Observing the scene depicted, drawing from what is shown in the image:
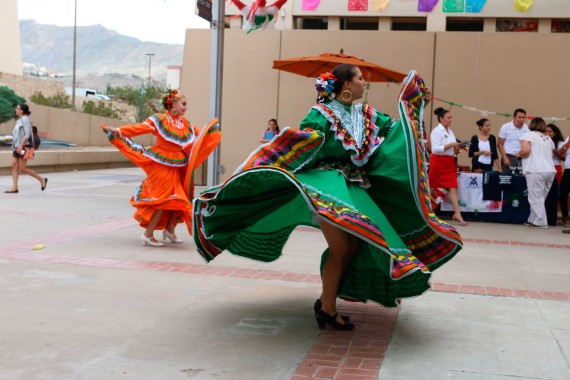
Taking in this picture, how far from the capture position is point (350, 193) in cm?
491

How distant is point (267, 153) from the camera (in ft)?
16.2

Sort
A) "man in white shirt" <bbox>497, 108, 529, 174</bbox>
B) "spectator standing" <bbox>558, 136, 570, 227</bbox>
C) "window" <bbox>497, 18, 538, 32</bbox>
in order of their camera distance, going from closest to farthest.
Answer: "spectator standing" <bbox>558, 136, 570, 227</bbox>
"man in white shirt" <bbox>497, 108, 529, 174</bbox>
"window" <bbox>497, 18, 538, 32</bbox>

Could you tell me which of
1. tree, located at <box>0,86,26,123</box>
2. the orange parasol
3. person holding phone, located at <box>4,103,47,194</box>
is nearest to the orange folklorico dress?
the orange parasol

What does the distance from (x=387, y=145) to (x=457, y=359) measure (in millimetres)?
1437

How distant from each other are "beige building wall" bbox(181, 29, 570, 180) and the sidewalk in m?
6.97

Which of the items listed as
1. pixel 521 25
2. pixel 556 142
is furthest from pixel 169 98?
pixel 521 25

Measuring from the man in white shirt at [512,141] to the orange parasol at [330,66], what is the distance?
6.47ft

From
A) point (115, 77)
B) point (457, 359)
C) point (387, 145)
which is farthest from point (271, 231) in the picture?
point (115, 77)

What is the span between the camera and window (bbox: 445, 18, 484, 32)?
32.4 m

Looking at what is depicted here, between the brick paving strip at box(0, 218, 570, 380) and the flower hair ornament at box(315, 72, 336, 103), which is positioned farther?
the flower hair ornament at box(315, 72, 336, 103)

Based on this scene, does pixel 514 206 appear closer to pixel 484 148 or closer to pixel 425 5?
pixel 484 148

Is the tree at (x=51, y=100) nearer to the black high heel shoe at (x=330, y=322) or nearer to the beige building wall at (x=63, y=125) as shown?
the beige building wall at (x=63, y=125)

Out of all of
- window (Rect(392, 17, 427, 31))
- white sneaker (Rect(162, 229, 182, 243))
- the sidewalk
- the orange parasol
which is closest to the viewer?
the sidewalk

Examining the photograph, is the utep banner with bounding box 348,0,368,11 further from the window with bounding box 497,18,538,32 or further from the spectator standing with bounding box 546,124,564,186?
the spectator standing with bounding box 546,124,564,186
